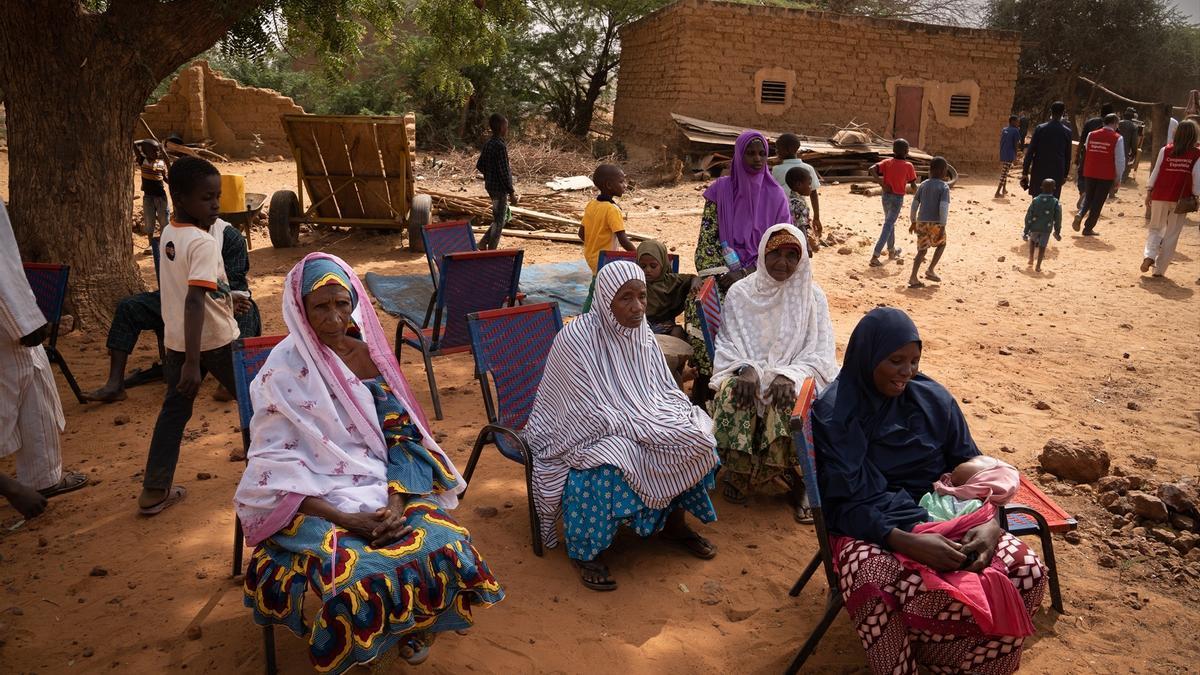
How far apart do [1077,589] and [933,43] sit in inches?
660

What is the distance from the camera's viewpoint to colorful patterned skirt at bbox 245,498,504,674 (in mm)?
2426

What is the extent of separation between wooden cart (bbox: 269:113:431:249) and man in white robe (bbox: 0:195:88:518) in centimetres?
623

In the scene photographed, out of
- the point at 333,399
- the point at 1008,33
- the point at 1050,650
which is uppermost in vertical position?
the point at 1008,33

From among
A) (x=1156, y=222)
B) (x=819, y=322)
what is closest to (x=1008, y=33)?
(x=1156, y=222)

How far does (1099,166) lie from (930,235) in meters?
3.94

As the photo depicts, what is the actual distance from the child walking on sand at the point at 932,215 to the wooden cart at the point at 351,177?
619cm

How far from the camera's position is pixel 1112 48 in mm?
25562

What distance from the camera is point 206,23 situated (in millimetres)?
6609

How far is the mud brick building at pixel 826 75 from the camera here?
16.6 metres

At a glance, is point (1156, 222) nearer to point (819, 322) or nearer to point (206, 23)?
point (819, 322)

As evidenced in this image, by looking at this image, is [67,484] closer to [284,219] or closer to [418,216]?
[418,216]

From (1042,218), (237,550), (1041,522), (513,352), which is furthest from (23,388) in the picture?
(1042,218)

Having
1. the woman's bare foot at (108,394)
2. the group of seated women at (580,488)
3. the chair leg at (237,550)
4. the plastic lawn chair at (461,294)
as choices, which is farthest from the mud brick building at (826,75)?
the chair leg at (237,550)

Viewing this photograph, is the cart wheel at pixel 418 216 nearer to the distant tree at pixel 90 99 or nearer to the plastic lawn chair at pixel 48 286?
the distant tree at pixel 90 99
